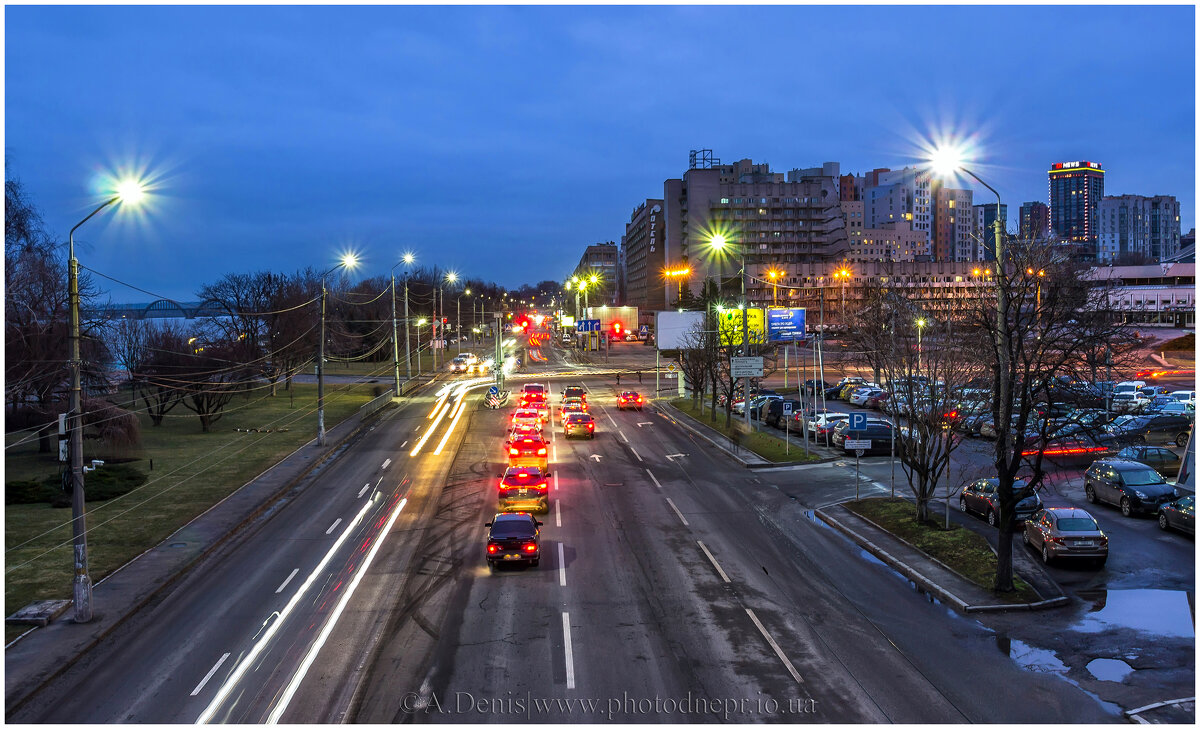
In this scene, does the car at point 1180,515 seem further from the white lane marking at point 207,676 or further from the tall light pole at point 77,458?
the tall light pole at point 77,458

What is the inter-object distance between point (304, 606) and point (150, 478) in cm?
2024

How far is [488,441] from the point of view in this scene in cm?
4419

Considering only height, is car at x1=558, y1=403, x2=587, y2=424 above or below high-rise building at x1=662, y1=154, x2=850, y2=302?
below

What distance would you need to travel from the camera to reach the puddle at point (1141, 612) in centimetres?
1630

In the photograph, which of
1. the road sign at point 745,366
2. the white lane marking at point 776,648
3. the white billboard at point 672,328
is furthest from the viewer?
the white billboard at point 672,328

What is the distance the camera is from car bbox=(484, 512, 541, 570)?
20703 millimetres

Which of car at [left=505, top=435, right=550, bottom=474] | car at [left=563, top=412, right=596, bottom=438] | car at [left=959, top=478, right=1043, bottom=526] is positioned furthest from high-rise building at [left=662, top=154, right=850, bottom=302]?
car at [left=959, top=478, right=1043, bottom=526]

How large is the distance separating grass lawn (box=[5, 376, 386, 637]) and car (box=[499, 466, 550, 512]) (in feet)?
33.0

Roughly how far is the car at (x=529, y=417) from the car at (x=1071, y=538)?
27.9 metres

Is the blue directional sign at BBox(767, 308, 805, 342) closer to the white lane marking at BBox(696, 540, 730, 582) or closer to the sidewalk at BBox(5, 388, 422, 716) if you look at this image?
the sidewalk at BBox(5, 388, 422, 716)

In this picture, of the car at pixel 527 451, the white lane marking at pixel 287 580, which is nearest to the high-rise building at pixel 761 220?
the car at pixel 527 451

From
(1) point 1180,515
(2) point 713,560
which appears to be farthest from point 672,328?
(2) point 713,560

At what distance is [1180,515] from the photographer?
22.7m

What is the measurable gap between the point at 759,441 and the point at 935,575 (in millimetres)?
22358
